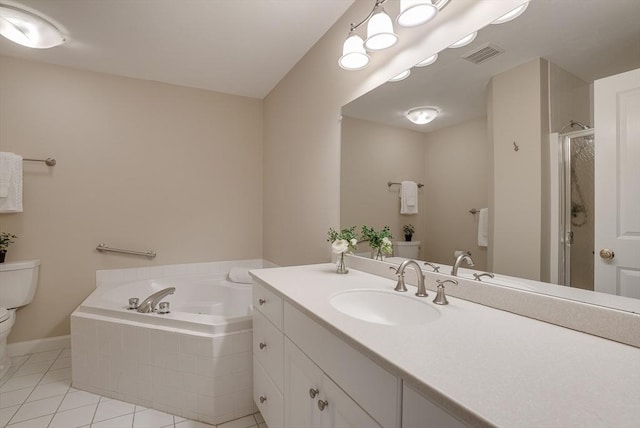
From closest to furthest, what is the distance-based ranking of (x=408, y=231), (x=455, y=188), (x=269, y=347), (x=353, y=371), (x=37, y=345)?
(x=353, y=371) → (x=455, y=188) → (x=269, y=347) → (x=408, y=231) → (x=37, y=345)

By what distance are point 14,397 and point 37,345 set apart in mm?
695

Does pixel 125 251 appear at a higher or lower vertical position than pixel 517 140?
lower

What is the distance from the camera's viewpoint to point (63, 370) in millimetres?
2174

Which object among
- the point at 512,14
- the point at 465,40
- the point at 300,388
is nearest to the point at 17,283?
the point at 300,388

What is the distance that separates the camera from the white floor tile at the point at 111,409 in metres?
1.69

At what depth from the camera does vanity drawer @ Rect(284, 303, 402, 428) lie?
663 millimetres

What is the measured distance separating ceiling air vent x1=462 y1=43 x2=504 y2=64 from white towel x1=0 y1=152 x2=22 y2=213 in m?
3.06

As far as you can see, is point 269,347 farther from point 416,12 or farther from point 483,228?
point 416,12

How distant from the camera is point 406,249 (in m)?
1.50

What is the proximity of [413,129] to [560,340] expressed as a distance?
1021mm

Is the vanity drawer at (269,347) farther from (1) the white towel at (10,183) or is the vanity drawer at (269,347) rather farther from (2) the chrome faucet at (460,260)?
(1) the white towel at (10,183)

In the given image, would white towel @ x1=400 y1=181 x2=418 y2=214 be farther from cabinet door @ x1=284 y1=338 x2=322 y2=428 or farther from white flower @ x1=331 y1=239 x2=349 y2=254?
cabinet door @ x1=284 y1=338 x2=322 y2=428

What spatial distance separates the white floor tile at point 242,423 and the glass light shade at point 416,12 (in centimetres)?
214

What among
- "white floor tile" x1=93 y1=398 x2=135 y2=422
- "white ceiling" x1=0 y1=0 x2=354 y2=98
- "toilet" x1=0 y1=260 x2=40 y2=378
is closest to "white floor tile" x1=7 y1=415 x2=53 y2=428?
"white floor tile" x1=93 y1=398 x2=135 y2=422
